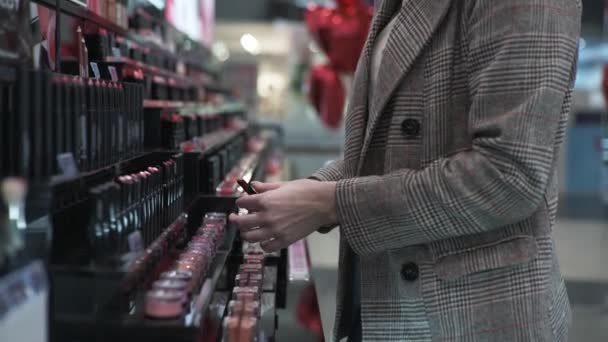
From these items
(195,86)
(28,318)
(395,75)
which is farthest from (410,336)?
(195,86)

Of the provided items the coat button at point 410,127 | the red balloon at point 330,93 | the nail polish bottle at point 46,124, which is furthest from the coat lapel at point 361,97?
the red balloon at point 330,93

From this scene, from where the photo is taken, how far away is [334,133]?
14367mm

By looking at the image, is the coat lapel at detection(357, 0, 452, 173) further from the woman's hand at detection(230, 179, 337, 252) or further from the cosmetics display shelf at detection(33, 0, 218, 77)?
the cosmetics display shelf at detection(33, 0, 218, 77)

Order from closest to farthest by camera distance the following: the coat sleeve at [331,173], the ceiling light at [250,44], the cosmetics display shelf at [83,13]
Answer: the coat sleeve at [331,173] → the cosmetics display shelf at [83,13] → the ceiling light at [250,44]

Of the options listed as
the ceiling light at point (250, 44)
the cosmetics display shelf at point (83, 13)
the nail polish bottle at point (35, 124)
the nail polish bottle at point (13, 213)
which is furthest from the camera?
the ceiling light at point (250, 44)

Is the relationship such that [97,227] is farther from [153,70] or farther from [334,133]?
[334,133]

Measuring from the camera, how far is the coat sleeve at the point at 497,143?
1120 mm

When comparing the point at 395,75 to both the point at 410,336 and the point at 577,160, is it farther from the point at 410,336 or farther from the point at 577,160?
the point at 577,160

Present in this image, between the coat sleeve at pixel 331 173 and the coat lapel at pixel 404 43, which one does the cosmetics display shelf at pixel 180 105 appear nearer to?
the coat sleeve at pixel 331 173

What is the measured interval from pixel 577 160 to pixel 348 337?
10524 mm

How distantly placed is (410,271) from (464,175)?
0.23m

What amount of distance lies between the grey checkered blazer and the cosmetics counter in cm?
30

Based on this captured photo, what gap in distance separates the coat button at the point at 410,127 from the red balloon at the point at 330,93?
6460 mm

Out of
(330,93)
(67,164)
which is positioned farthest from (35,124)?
(330,93)
